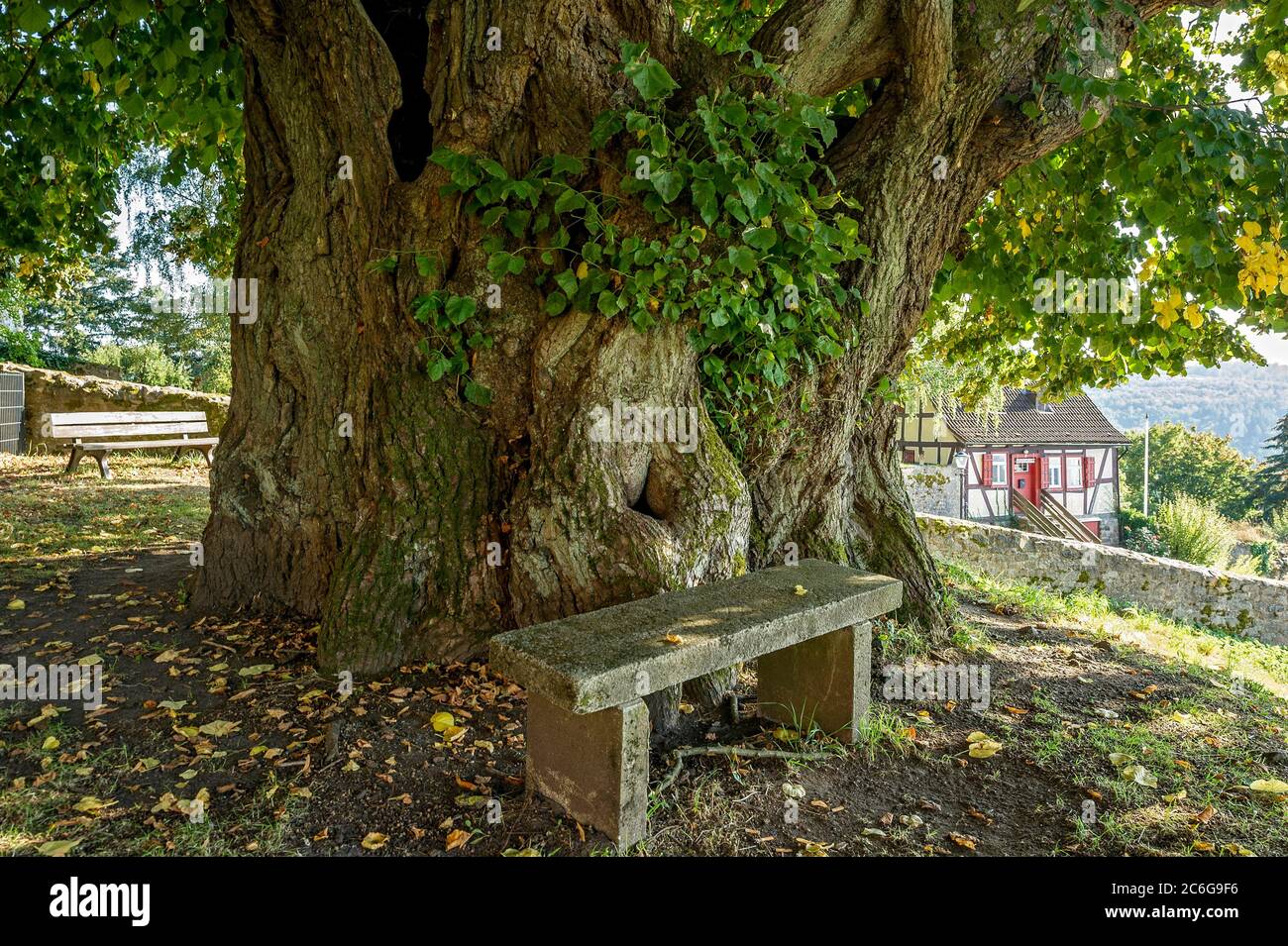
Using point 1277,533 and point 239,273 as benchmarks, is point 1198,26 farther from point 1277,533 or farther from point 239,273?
point 1277,533

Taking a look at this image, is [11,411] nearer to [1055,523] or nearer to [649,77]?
[649,77]

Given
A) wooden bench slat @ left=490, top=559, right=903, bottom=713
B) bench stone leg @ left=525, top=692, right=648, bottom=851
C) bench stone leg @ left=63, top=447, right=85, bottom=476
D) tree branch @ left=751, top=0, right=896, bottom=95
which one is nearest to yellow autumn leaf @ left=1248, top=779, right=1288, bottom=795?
wooden bench slat @ left=490, top=559, right=903, bottom=713

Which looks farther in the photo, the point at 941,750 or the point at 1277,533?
the point at 1277,533

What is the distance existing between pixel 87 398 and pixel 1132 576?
15.9 metres

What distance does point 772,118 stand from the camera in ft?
10.5

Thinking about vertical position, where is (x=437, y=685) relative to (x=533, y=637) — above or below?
below

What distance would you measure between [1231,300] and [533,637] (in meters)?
4.13

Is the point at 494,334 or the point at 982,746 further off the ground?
the point at 494,334

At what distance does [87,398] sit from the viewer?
42.1 ft

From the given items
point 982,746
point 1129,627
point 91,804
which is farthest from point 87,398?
point 1129,627

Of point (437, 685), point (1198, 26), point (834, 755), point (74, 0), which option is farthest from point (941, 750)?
point (1198, 26)

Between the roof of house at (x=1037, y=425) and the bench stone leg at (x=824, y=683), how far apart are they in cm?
2649

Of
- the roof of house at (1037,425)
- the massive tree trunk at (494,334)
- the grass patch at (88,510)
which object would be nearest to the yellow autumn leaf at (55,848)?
the massive tree trunk at (494,334)

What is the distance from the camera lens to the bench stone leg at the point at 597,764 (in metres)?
2.44
